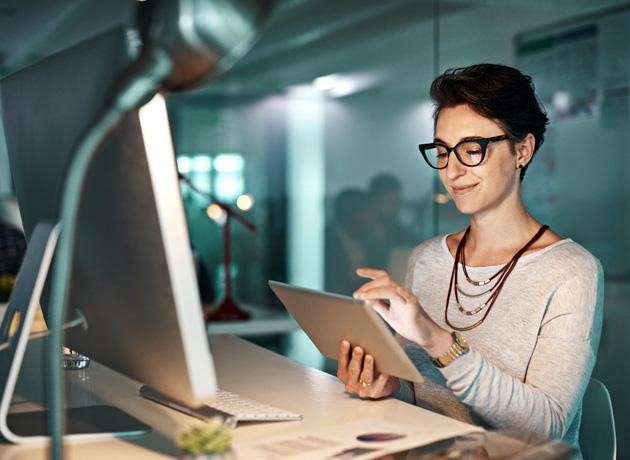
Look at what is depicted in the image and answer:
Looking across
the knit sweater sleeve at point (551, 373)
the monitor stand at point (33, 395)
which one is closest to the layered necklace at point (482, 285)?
the knit sweater sleeve at point (551, 373)

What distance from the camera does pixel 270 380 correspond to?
1463 millimetres

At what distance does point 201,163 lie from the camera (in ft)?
13.7

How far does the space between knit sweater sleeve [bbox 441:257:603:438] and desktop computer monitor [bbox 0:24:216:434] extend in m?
0.53

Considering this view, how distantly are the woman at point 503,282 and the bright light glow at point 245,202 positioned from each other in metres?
2.42

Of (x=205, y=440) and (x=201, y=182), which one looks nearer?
(x=205, y=440)

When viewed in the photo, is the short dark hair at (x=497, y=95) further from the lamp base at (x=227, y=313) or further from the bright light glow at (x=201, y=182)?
the bright light glow at (x=201, y=182)

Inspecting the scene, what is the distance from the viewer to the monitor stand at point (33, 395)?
99 cm

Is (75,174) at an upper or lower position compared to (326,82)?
Answer: lower

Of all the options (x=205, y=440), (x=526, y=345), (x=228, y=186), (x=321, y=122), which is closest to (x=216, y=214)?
(x=228, y=186)

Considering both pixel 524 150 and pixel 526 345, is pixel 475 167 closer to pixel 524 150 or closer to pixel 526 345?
pixel 524 150

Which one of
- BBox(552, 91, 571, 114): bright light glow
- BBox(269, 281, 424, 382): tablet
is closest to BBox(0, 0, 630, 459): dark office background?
BBox(552, 91, 571, 114): bright light glow

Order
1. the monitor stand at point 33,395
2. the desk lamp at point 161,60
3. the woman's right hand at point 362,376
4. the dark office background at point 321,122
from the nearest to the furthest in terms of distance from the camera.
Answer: the desk lamp at point 161,60, the monitor stand at point 33,395, the woman's right hand at point 362,376, the dark office background at point 321,122

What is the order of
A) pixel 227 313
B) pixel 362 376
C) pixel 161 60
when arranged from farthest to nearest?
pixel 227 313 < pixel 362 376 < pixel 161 60

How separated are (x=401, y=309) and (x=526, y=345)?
16.9 inches
